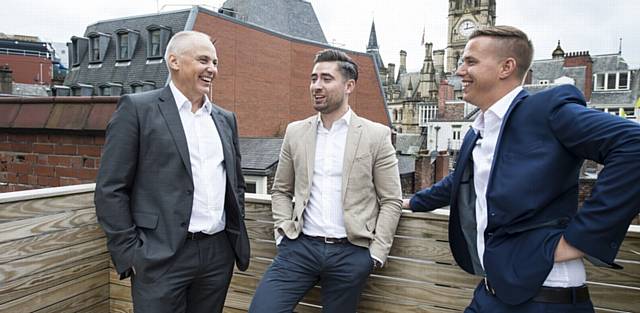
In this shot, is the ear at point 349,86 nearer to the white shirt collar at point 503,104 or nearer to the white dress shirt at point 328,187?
the white dress shirt at point 328,187

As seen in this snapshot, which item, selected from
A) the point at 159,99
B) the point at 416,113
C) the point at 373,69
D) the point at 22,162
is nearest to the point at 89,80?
the point at 373,69

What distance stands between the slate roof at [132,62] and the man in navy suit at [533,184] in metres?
20.0

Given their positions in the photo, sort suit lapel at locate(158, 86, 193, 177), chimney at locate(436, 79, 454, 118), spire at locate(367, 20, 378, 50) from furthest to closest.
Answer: spire at locate(367, 20, 378, 50) < chimney at locate(436, 79, 454, 118) < suit lapel at locate(158, 86, 193, 177)

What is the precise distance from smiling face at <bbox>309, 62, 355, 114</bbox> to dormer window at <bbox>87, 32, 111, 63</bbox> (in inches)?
941

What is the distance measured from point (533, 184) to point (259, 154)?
1548cm

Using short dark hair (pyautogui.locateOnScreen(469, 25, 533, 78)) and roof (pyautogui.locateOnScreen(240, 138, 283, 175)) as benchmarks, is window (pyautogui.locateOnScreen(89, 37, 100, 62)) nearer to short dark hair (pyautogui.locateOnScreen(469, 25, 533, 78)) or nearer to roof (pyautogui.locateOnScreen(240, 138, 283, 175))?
roof (pyautogui.locateOnScreen(240, 138, 283, 175))

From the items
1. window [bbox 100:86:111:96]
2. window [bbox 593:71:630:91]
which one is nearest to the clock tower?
window [bbox 593:71:630:91]

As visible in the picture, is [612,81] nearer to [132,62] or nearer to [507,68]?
[132,62]

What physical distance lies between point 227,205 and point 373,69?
27238mm

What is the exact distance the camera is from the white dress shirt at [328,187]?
91.6 inches

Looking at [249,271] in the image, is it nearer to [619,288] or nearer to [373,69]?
[619,288]

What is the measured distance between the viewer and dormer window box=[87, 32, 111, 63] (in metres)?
23.1

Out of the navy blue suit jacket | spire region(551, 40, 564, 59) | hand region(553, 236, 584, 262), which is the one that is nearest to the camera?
the navy blue suit jacket

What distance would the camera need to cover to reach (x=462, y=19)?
7219 centimetres
